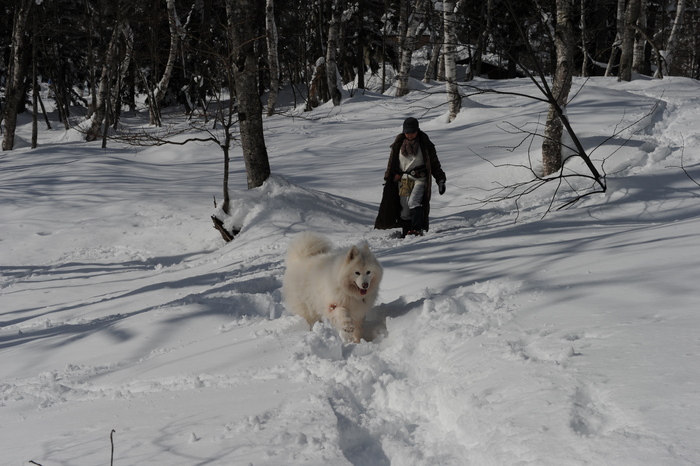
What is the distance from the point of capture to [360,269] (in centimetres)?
475

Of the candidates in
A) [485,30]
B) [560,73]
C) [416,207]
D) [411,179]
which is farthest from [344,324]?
[560,73]

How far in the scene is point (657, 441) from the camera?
2.10 metres

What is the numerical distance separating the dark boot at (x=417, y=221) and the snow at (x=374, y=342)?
1.15 feet

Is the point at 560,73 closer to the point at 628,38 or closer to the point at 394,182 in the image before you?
the point at 394,182

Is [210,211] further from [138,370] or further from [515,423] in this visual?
[515,423]

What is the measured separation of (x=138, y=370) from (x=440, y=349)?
217 cm

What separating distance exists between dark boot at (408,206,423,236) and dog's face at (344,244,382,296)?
382 cm

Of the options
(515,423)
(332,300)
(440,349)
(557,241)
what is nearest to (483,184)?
(557,241)

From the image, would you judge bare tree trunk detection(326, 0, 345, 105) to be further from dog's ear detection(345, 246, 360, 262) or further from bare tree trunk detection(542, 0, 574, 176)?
dog's ear detection(345, 246, 360, 262)

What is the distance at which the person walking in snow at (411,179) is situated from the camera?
27.7 feet

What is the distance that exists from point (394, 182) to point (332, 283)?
4.12 metres

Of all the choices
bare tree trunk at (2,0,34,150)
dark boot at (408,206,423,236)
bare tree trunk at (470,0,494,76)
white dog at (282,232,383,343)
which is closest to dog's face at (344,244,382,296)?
white dog at (282,232,383,343)

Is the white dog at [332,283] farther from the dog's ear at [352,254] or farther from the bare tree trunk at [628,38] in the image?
the bare tree trunk at [628,38]

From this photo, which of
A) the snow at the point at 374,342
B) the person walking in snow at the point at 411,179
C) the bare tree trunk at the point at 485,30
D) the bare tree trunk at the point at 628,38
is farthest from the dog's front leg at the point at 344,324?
the bare tree trunk at the point at 628,38
